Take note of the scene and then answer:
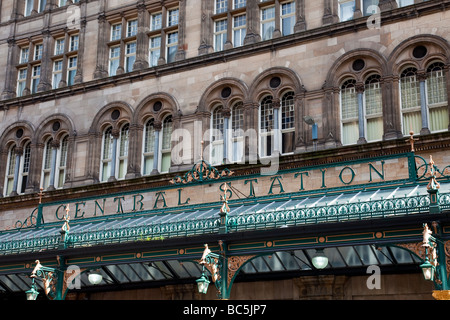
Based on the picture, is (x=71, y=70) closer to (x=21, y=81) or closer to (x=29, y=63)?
(x=29, y=63)

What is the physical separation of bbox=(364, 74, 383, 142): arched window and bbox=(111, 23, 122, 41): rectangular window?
44.3 ft

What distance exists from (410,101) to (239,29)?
872 centimetres

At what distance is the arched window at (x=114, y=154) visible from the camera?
30.1m

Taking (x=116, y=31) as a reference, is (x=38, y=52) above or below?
above

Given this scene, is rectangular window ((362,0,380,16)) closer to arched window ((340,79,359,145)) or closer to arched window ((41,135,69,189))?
arched window ((340,79,359,145))

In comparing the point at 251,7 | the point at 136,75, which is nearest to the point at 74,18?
the point at 136,75

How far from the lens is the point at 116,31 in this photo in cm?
3297

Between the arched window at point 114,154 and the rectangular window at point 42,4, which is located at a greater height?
the rectangular window at point 42,4

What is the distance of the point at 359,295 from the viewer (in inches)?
854

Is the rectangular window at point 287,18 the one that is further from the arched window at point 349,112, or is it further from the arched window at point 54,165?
the arched window at point 54,165

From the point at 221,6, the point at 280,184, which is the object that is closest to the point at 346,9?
the point at 221,6

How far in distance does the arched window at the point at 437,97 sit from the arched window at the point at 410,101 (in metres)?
0.42

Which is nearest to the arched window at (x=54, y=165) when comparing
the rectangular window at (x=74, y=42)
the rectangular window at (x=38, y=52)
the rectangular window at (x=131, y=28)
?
the rectangular window at (x=74, y=42)
